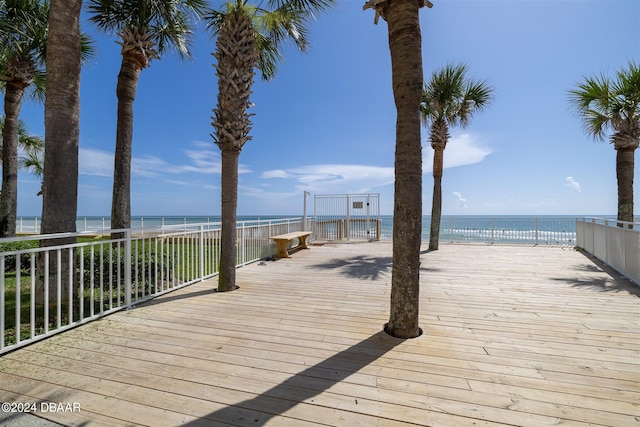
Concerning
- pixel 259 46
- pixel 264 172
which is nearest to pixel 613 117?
pixel 259 46

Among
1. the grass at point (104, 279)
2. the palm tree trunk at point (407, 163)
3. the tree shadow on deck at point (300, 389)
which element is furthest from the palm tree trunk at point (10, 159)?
the palm tree trunk at point (407, 163)

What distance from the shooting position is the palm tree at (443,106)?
8.48 m

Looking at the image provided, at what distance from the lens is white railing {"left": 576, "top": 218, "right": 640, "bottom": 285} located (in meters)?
4.62

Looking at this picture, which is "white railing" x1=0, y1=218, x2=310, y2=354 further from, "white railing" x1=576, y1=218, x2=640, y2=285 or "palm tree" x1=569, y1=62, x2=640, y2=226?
"palm tree" x1=569, y1=62, x2=640, y2=226

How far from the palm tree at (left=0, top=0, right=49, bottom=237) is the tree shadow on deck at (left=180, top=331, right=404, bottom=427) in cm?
869

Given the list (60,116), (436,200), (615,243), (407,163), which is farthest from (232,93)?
(615,243)

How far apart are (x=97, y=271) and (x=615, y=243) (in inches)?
409

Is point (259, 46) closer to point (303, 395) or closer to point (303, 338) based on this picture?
point (303, 338)

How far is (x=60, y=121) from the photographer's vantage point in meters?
3.19

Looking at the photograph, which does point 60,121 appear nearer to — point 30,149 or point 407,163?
point 407,163

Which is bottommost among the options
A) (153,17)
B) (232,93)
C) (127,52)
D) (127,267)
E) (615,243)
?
(127,267)

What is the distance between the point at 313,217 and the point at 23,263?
26.8 feet

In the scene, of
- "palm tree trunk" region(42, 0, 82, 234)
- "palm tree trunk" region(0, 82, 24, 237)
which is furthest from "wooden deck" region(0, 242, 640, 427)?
"palm tree trunk" region(0, 82, 24, 237)

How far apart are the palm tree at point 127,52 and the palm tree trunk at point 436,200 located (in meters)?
7.72
